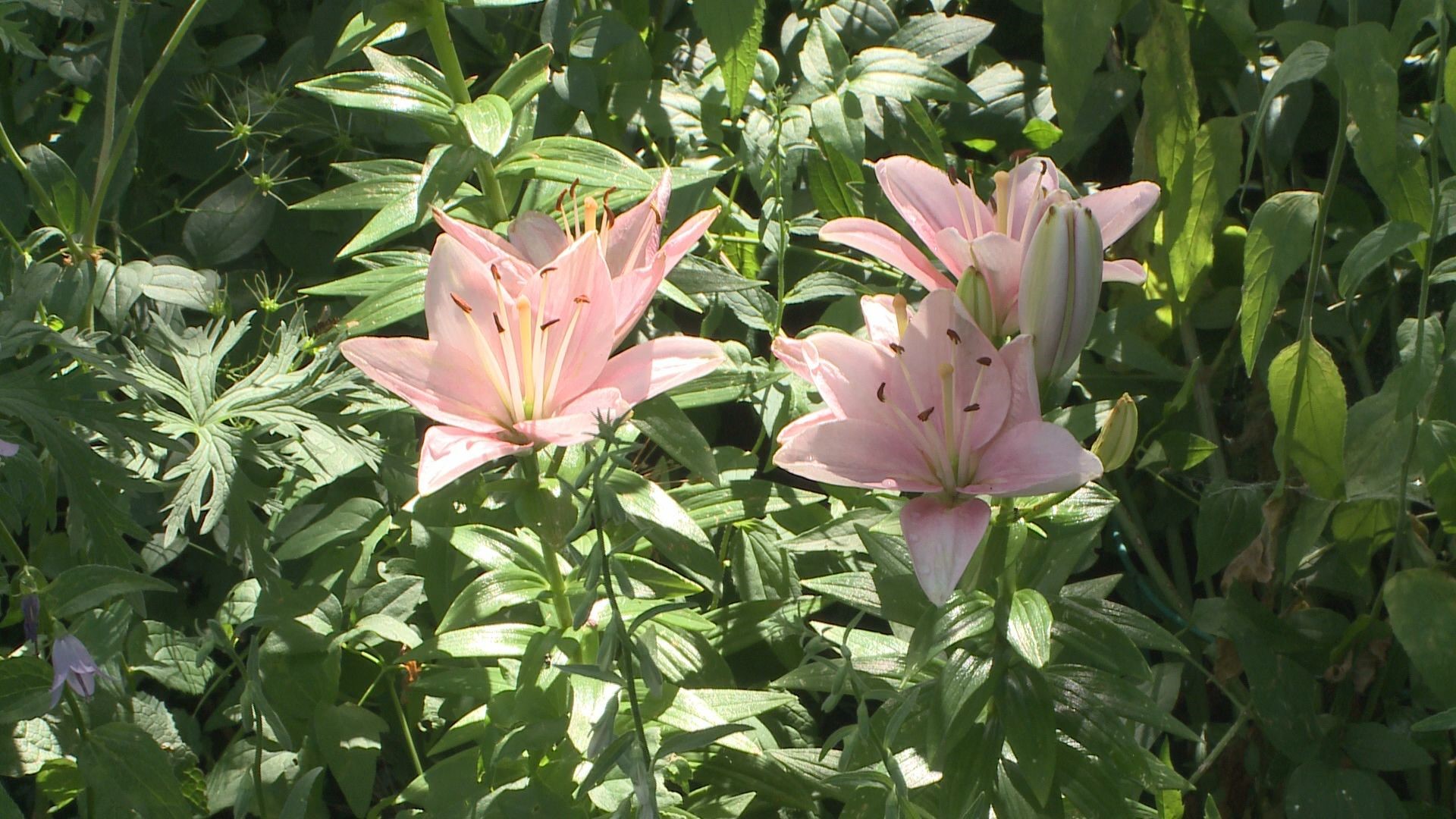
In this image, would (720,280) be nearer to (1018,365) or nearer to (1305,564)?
(1018,365)

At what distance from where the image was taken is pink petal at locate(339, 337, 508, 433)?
29.4 inches

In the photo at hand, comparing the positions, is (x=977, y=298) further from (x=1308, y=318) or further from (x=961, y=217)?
(x=1308, y=318)

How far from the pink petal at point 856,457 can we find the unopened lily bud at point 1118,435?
4.1 inches

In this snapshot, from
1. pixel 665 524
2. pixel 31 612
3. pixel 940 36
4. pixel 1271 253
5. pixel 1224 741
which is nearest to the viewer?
pixel 665 524

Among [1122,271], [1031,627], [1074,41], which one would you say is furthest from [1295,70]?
[1031,627]

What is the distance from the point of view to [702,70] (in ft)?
4.61

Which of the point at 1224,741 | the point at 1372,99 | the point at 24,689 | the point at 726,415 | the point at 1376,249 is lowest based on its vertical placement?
the point at 1224,741

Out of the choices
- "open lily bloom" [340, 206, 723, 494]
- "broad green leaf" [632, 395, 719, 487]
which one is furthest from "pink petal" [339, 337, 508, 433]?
"broad green leaf" [632, 395, 719, 487]

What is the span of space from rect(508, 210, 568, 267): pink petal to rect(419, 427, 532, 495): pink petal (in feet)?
0.51

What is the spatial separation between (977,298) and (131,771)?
0.69 meters

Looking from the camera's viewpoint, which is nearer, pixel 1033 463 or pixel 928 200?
pixel 1033 463

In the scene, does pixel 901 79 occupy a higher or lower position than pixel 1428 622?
higher

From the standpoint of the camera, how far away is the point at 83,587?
90cm

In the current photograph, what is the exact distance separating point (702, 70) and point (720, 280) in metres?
0.48
